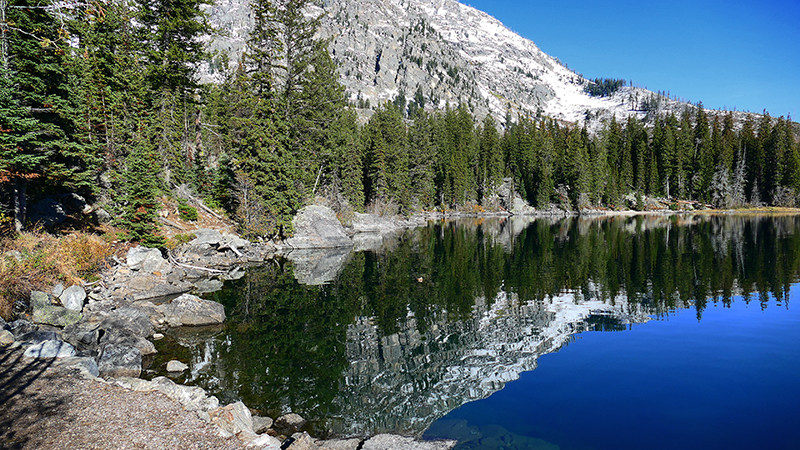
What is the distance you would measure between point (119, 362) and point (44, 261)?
8.14 m

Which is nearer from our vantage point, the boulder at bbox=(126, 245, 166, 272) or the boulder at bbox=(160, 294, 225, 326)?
the boulder at bbox=(160, 294, 225, 326)

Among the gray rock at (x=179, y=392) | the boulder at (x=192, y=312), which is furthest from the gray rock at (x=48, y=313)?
the gray rock at (x=179, y=392)

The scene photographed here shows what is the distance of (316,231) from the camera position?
41344 millimetres

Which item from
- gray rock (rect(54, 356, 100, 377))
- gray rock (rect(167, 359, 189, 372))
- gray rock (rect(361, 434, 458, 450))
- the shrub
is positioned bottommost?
gray rock (rect(361, 434, 458, 450))

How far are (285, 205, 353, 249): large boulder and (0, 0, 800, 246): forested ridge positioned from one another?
1.81m

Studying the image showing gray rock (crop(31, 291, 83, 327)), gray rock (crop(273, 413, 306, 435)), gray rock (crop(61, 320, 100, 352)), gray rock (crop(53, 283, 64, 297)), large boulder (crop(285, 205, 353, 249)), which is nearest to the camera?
gray rock (crop(273, 413, 306, 435))

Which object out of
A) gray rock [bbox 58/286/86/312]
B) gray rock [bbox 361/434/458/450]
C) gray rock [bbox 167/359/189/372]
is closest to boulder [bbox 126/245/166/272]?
gray rock [bbox 58/286/86/312]

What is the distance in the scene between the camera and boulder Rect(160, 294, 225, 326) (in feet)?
52.1

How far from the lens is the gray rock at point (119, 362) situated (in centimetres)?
1064

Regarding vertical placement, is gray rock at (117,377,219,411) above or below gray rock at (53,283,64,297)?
below

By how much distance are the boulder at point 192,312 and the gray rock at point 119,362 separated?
4094mm

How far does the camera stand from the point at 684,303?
19562mm

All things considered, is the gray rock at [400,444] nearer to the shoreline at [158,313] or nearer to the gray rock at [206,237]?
the shoreline at [158,313]

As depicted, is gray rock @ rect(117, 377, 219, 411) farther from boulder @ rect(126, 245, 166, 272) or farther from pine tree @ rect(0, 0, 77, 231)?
boulder @ rect(126, 245, 166, 272)
